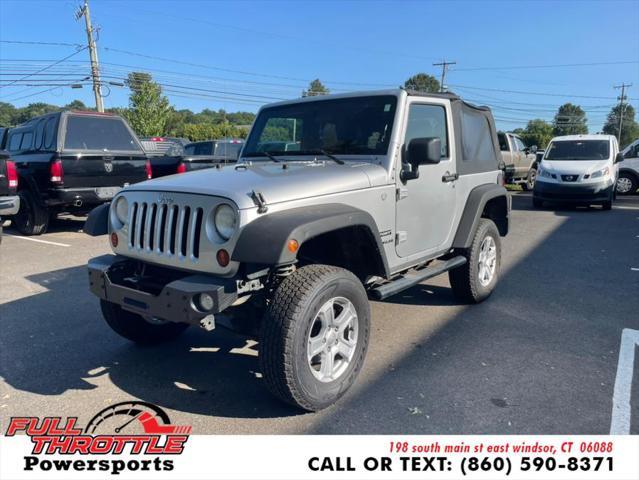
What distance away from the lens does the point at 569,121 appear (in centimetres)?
9538

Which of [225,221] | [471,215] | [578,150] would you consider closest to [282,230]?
[225,221]

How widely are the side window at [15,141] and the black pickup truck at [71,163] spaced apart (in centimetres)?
19

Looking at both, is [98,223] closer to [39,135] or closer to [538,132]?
[39,135]

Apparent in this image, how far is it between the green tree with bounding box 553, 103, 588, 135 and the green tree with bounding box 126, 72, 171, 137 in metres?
76.7

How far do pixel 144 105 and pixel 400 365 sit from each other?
40.4 meters

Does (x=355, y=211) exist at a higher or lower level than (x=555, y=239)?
higher

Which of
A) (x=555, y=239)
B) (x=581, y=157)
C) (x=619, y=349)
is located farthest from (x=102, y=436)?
(x=581, y=157)

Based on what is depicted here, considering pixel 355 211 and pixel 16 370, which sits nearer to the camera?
pixel 355 211

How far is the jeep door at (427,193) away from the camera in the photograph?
3953 millimetres

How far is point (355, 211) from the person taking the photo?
3.26 m

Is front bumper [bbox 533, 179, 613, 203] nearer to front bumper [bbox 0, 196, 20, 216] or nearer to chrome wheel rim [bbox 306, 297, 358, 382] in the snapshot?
chrome wheel rim [bbox 306, 297, 358, 382]

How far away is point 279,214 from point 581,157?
42.2 ft

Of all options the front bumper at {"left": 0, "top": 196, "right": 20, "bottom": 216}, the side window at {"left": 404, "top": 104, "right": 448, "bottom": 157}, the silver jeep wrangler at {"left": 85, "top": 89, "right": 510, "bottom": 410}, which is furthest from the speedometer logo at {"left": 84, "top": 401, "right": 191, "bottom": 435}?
the front bumper at {"left": 0, "top": 196, "right": 20, "bottom": 216}

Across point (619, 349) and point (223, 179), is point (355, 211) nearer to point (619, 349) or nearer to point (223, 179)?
point (223, 179)
